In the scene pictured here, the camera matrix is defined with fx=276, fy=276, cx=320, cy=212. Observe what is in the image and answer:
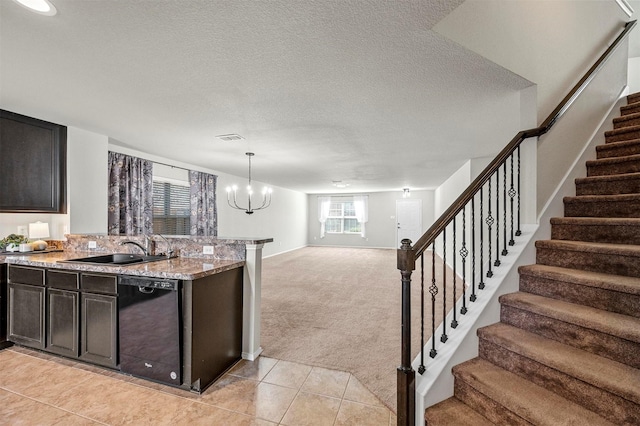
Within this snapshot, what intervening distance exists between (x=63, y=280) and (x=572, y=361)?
3636 millimetres

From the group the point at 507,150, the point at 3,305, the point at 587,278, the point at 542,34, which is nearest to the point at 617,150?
the point at 542,34

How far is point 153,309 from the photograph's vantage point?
2086mm

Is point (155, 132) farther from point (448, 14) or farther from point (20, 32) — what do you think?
point (448, 14)

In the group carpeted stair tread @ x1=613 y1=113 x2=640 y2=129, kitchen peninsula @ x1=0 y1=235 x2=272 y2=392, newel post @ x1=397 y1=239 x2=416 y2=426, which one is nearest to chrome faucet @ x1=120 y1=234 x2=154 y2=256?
→ kitchen peninsula @ x1=0 y1=235 x2=272 y2=392

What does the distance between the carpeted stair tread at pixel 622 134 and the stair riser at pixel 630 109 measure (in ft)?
1.58

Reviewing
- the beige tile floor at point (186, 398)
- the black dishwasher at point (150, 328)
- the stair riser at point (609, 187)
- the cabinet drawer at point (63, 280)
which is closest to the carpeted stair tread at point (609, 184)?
the stair riser at point (609, 187)

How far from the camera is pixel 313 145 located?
13.2ft

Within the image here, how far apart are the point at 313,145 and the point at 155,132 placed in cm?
204

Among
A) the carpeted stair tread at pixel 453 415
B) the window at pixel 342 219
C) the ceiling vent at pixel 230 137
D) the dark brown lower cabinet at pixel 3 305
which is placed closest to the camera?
Result: the carpeted stair tread at pixel 453 415

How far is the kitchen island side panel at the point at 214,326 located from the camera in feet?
6.64

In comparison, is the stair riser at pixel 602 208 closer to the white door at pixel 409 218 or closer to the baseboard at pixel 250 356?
the baseboard at pixel 250 356

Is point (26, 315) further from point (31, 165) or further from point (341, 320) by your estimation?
point (341, 320)

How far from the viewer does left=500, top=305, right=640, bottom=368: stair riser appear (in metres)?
1.37

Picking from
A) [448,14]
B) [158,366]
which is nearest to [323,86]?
[448,14]
